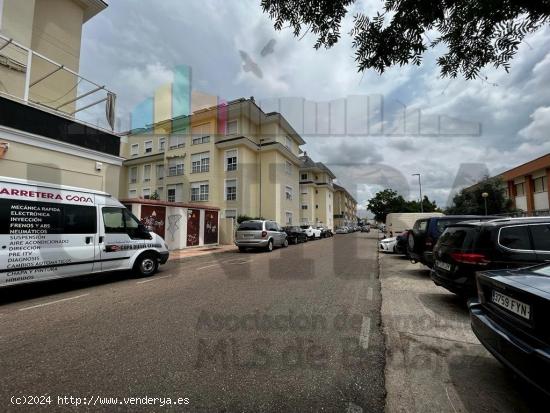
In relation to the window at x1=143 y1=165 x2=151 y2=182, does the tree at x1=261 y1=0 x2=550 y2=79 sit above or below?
below

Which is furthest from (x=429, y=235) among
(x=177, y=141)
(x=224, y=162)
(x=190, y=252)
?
(x=177, y=141)

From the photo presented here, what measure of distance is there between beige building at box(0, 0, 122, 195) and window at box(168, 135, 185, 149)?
15.4 meters

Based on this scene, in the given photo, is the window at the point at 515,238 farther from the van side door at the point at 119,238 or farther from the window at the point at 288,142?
the window at the point at 288,142

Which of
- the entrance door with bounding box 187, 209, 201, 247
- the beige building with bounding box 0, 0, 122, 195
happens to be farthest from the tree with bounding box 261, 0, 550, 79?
the entrance door with bounding box 187, 209, 201, 247

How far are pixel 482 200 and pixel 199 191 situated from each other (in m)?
27.5

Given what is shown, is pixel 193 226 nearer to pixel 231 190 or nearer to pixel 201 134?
pixel 231 190

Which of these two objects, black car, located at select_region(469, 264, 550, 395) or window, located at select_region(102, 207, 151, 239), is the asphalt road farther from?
window, located at select_region(102, 207, 151, 239)

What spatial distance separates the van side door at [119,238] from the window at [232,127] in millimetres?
21580

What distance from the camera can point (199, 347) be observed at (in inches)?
139

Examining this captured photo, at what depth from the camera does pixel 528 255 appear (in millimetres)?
4586

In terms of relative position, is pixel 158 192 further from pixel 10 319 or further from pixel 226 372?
pixel 226 372

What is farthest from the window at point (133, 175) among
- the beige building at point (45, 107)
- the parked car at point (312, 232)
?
the beige building at point (45, 107)

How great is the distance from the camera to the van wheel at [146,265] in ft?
26.7

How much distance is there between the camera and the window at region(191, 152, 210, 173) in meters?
28.3
